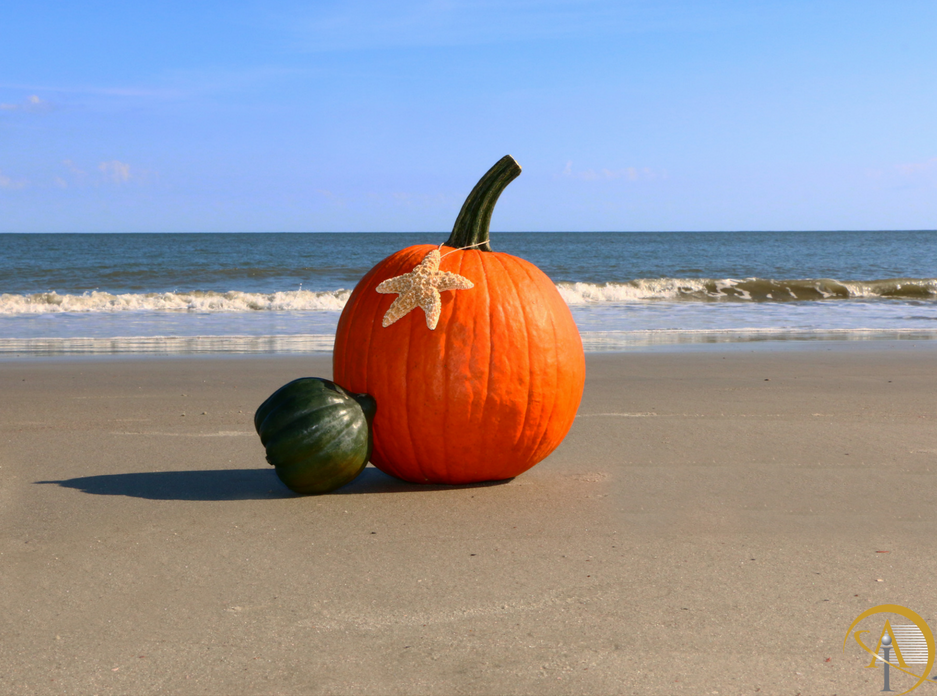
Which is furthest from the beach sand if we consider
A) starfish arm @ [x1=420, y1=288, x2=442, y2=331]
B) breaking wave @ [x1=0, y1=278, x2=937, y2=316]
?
breaking wave @ [x1=0, y1=278, x2=937, y2=316]

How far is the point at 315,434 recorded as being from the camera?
143 inches

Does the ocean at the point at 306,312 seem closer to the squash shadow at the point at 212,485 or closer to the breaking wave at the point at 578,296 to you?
the breaking wave at the point at 578,296

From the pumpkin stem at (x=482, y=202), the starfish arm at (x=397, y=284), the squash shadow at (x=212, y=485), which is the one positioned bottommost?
the squash shadow at (x=212, y=485)

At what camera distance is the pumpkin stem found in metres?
4.12

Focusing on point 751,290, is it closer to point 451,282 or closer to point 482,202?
point 482,202

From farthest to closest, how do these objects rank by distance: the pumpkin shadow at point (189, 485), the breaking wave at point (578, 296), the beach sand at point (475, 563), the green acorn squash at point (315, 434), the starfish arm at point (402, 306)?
the breaking wave at point (578, 296) < the pumpkin shadow at point (189, 485) < the starfish arm at point (402, 306) < the green acorn squash at point (315, 434) < the beach sand at point (475, 563)

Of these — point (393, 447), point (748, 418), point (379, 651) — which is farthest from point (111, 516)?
point (748, 418)

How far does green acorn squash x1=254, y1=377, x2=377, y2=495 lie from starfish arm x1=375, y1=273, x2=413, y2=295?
0.49 metres

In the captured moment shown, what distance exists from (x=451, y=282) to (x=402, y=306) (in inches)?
9.4

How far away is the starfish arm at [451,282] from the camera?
12.4 ft

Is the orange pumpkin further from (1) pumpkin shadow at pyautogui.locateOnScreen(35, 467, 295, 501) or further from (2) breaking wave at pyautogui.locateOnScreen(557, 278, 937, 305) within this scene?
(2) breaking wave at pyautogui.locateOnScreen(557, 278, 937, 305)

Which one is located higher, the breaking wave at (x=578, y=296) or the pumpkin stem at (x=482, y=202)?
the pumpkin stem at (x=482, y=202)

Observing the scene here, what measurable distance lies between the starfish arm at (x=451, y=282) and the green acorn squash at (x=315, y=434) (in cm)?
60

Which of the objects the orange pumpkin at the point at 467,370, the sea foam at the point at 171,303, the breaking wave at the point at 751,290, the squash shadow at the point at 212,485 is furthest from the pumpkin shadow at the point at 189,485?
the breaking wave at the point at 751,290
